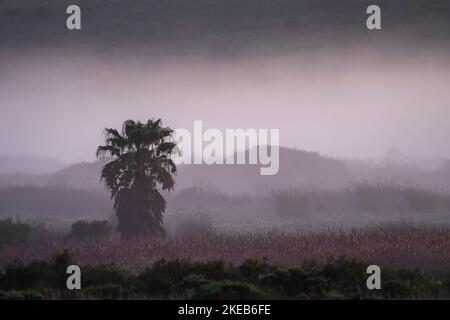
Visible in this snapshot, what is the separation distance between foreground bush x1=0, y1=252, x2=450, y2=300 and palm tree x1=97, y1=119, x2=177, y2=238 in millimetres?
9886

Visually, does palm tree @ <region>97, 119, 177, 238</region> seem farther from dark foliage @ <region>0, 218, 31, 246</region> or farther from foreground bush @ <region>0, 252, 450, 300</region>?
foreground bush @ <region>0, 252, 450, 300</region>

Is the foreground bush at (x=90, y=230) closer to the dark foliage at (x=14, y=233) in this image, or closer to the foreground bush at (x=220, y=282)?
the dark foliage at (x=14, y=233)

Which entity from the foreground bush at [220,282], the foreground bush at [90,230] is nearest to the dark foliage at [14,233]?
the foreground bush at [90,230]

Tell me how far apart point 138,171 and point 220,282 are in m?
13.5

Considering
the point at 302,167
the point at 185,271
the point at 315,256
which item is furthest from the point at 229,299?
the point at 302,167

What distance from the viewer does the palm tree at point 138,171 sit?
27391 millimetres

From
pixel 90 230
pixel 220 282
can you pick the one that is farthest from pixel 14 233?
pixel 220 282

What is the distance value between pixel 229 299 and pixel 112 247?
11656mm

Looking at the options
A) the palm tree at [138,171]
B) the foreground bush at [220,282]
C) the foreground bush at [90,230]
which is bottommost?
the foreground bush at [220,282]

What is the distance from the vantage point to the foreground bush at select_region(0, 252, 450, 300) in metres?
14.3

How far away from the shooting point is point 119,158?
1084 inches

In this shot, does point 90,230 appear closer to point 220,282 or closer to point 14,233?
point 14,233

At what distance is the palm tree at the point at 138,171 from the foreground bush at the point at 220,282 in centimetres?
989

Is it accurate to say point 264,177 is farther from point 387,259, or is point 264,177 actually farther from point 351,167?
point 387,259
